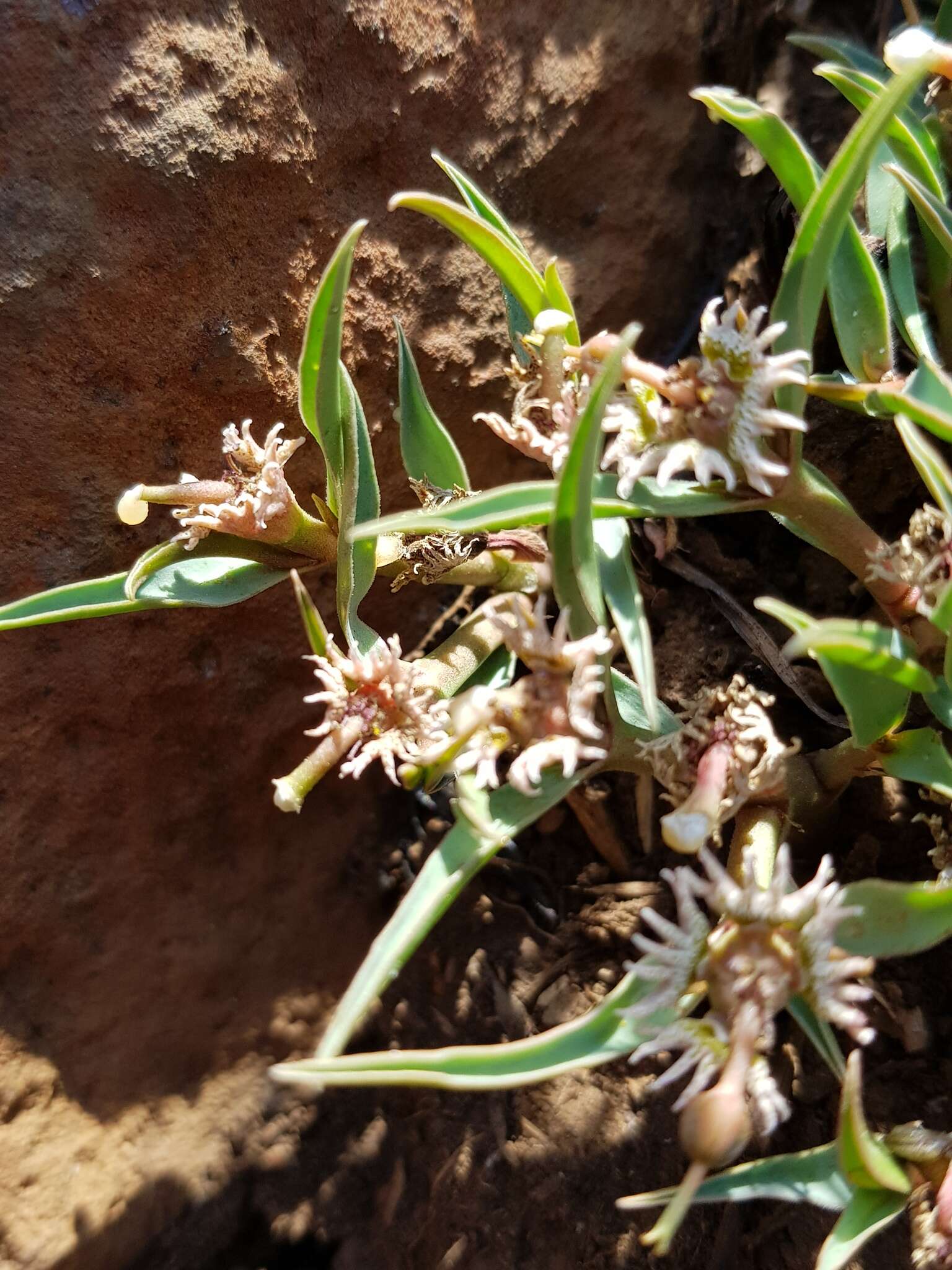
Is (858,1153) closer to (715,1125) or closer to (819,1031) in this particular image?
(819,1031)

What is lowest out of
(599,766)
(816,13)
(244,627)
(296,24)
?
(599,766)

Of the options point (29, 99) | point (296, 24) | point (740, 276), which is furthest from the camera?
point (740, 276)

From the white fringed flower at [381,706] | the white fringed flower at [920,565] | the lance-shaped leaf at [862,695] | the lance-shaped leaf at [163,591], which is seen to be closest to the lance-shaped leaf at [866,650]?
the lance-shaped leaf at [862,695]

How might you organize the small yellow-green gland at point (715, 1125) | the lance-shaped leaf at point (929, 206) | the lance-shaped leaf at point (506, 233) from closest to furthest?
1. the small yellow-green gland at point (715, 1125)
2. the lance-shaped leaf at point (929, 206)
3. the lance-shaped leaf at point (506, 233)

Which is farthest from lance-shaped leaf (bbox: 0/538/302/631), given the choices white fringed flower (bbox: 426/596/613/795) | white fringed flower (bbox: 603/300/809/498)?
white fringed flower (bbox: 603/300/809/498)

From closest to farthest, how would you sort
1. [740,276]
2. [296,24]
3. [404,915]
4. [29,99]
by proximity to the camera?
1. [404,915]
2. [29,99]
3. [296,24]
4. [740,276]

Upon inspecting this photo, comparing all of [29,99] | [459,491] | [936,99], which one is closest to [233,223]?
[29,99]

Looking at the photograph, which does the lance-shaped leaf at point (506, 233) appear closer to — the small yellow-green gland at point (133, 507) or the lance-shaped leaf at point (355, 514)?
the lance-shaped leaf at point (355, 514)

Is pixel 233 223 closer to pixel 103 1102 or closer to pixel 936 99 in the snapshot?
pixel 936 99
